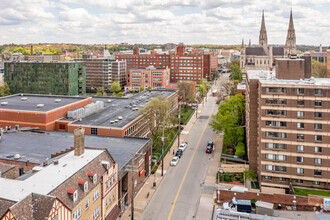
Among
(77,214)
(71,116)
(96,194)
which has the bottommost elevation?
(77,214)

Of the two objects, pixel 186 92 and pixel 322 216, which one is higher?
pixel 186 92

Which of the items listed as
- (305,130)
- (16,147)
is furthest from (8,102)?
(305,130)

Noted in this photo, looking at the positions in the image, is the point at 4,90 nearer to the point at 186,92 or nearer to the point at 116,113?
the point at 116,113

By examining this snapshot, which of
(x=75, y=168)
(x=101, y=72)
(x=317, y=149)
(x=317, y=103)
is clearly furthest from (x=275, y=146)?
(x=101, y=72)

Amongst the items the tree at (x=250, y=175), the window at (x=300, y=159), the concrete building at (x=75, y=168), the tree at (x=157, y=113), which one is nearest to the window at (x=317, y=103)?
the window at (x=300, y=159)

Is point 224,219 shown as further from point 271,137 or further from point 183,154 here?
point 183,154

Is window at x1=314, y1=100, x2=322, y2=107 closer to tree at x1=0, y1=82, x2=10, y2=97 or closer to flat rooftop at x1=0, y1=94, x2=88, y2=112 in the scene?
flat rooftop at x1=0, y1=94, x2=88, y2=112

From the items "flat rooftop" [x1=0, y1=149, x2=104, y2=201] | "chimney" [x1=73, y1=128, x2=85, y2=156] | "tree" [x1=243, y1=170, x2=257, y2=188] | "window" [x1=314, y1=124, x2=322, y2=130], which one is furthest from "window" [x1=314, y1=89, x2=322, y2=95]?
"chimney" [x1=73, y1=128, x2=85, y2=156]

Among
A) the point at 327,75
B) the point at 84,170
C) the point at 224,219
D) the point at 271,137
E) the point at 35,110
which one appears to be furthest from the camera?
the point at 327,75
